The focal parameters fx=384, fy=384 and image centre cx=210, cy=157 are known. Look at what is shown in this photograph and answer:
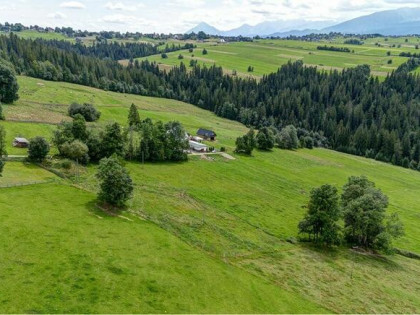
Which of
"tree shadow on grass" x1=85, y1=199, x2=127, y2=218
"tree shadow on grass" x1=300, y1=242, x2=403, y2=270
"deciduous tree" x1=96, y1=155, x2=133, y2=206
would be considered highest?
"deciduous tree" x1=96, y1=155, x2=133, y2=206

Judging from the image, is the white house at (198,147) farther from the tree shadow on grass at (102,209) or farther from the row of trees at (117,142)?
the tree shadow on grass at (102,209)

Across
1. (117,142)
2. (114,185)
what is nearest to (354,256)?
(114,185)

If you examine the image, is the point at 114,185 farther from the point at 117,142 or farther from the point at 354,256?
the point at 354,256

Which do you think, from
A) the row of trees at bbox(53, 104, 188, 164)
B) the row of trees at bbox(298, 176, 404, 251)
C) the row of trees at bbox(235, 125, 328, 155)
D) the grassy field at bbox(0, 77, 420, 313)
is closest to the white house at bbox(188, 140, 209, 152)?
the row of trees at bbox(53, 104, 188, 164)

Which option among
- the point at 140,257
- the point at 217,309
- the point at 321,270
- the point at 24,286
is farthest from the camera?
the point at 321,270

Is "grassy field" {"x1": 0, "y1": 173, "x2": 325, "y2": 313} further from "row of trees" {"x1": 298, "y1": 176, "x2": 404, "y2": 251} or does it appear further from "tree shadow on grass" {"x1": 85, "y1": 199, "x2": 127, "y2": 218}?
"row of trees" {"x1": 298, "y1": 176, "x2": 404, "y2": 251}

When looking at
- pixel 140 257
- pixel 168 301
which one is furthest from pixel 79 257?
pixel 168 301

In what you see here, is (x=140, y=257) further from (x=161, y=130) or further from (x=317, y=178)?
(x=317, y=178)
